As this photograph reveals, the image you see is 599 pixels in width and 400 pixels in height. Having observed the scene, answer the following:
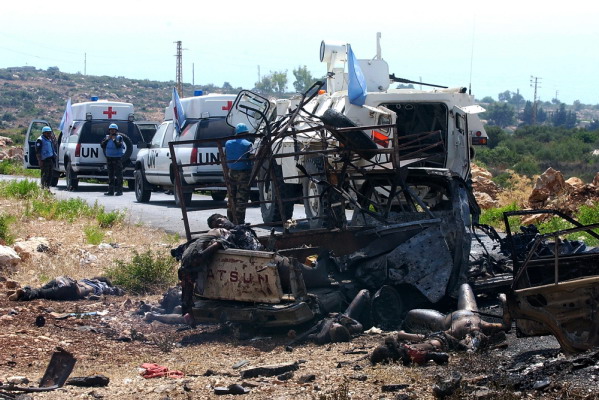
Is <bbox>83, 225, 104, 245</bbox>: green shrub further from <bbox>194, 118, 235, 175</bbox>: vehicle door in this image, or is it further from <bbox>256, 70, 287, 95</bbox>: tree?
<bbox>256, 70, 287, 95</bbox>: tree

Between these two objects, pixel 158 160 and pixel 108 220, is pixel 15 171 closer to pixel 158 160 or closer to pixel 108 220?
pixel 158 160

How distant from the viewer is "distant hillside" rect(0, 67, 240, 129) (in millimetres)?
89188

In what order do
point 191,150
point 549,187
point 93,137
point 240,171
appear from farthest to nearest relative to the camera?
point 93,137 < point 191,150 < point 549,187 < point 240,171

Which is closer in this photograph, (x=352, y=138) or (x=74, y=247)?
(x=352, y=138)

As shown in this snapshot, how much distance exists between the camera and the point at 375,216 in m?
9.77

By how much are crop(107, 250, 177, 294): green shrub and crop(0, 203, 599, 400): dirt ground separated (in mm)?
274

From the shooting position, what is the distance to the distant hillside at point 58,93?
293ft

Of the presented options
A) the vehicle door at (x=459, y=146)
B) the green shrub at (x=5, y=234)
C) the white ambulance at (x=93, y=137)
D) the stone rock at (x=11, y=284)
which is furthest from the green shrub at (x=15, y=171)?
the stone rock at (x=11, y=284)

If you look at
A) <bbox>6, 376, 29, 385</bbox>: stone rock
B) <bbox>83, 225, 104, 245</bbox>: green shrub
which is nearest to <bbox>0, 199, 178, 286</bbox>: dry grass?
<bbox>83, 225, 104, 245</bbox>: green shrub

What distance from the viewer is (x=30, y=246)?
13.6m

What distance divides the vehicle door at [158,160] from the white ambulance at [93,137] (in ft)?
10.5

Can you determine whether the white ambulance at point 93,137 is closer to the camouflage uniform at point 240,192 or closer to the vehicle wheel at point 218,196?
the vehicle wheel at point 218,196

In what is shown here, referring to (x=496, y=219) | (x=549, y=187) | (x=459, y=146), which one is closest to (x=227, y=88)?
(x=549, y=187)

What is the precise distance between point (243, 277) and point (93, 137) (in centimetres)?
1879
